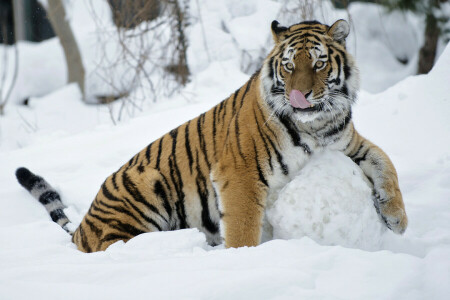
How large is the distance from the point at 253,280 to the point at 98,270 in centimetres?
54

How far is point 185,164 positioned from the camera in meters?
3.01

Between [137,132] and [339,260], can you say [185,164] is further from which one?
[137,132]

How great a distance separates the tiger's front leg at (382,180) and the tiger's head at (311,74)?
0.28 meters

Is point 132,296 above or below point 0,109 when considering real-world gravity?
above

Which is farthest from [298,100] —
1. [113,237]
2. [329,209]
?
[113,237]

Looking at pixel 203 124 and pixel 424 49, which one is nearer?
pixel 203 124

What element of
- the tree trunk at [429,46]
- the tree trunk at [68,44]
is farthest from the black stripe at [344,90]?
the tree trunk at [68,44]

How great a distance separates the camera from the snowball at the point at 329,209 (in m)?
2.50

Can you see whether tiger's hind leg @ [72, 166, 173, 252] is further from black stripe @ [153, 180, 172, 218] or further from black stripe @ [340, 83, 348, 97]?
black stripe @ [340, 83, 348, 97]

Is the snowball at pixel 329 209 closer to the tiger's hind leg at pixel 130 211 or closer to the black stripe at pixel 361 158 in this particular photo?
the black stripe at pixel 361 158

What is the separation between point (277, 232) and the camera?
2.64 metres

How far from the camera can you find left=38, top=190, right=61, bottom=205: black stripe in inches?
135

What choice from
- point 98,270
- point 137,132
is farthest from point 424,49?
point 98,270

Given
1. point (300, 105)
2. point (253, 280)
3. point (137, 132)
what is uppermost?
point (300, 105)
